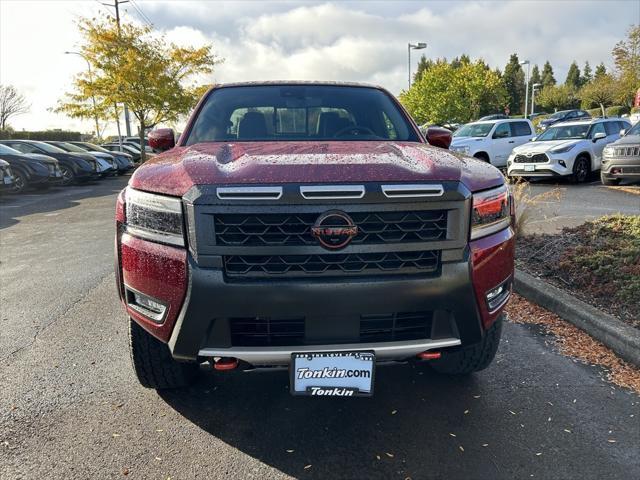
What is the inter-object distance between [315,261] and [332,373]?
52cm

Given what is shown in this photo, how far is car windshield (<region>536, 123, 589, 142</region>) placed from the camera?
42.6ft

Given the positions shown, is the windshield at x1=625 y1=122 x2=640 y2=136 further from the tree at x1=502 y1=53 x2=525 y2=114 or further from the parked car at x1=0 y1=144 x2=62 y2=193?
the tree at x1=502 y1=53 x2=525 y2=114

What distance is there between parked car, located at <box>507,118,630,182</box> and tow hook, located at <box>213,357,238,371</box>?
1178cm

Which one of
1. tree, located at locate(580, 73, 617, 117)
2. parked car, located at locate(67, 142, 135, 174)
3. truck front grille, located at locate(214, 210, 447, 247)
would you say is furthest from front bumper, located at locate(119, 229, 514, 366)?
tree, located at locate(580, 73, 617, 117)

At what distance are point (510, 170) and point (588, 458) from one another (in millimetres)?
11512

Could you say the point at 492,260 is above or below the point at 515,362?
above

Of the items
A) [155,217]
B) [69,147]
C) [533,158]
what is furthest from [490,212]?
[69,147]

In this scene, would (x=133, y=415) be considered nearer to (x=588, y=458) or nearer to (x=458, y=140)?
(x=588, y=458)

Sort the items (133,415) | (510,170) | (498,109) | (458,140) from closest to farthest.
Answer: (133,415), (510,170), (458,140), (498,109)

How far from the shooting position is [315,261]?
214cm

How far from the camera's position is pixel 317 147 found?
277cm

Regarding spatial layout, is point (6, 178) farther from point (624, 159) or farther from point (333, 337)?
point (624, 159)

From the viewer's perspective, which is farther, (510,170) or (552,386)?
(510,170)

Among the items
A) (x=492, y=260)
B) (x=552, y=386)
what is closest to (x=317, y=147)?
(x=492, y=260)
